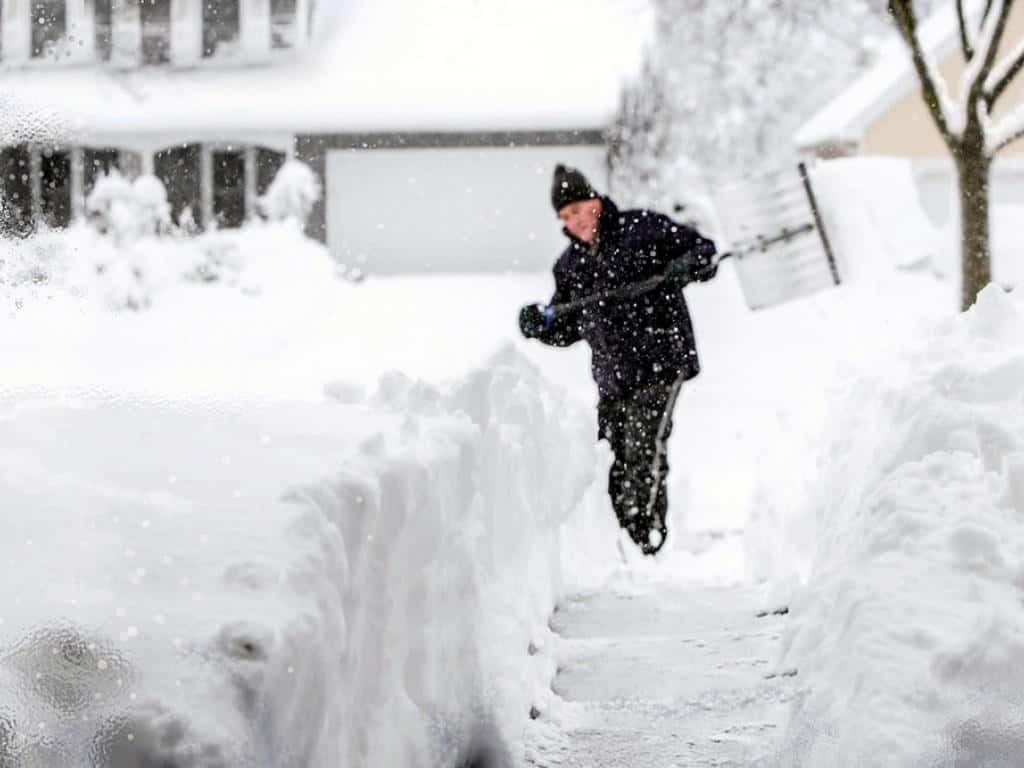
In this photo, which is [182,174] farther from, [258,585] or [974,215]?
[258,585]

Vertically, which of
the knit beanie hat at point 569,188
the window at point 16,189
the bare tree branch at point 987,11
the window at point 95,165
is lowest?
the window at point 95,165

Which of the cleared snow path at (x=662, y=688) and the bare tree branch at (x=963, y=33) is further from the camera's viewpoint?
the bare tree branch at (x=963, y=33)

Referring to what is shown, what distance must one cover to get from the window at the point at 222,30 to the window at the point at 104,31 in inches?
96.6

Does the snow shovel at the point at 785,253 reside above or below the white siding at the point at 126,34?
below

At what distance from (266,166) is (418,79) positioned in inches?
101

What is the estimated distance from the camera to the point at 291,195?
21500mm

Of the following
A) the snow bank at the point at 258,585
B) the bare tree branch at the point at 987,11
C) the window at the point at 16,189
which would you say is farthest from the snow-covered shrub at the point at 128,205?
the snow bank at the point at 258,585

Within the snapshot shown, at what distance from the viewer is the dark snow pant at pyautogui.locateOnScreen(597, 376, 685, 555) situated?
761cm

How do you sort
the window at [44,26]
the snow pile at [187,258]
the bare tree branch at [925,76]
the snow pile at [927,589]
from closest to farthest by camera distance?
the snow pile at [927,589], the window at [44,26], the bare tree branch at [925,76], the snow pile at [187,258]

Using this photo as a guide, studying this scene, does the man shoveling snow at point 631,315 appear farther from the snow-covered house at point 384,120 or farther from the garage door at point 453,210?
the garage door at point 453,210

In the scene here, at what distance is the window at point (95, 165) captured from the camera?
21091 millimetres

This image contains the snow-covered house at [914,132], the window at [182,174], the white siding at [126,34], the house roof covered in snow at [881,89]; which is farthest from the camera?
the window at [182,174]

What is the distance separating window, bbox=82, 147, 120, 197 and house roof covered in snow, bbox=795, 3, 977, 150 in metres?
9.76

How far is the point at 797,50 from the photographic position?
35.6 metres
